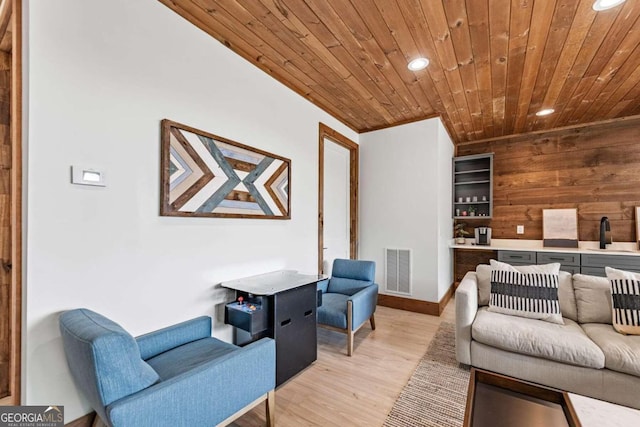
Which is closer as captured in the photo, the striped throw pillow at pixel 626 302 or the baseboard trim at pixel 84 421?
the baseboard trim at pixel 84 421

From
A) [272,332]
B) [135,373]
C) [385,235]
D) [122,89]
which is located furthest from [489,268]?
[122,89]

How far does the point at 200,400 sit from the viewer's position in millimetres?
1315

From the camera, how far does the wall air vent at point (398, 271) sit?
395 cm

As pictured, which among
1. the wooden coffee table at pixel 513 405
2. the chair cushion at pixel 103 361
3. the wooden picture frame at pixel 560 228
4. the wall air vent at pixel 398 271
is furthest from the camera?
the wooden picture frame at pixel 560 228

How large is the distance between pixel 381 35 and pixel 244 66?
47.8 inches

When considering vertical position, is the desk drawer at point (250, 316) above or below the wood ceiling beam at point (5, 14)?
below

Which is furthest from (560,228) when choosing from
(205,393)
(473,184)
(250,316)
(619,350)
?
(205,393)

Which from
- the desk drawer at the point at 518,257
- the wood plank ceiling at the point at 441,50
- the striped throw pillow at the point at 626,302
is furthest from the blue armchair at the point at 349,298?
the desk drawer at the point at 518,257

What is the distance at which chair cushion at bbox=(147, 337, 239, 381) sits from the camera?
4.99ft

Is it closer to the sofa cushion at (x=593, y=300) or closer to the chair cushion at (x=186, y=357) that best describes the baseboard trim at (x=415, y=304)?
the sofa cushion at (x=593, y=300)

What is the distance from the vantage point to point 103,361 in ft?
3.59

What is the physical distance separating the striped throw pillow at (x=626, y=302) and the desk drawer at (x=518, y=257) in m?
2.08

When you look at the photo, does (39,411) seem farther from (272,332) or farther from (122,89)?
(122,89)

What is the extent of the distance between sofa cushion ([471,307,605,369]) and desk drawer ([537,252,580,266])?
6.66ft
